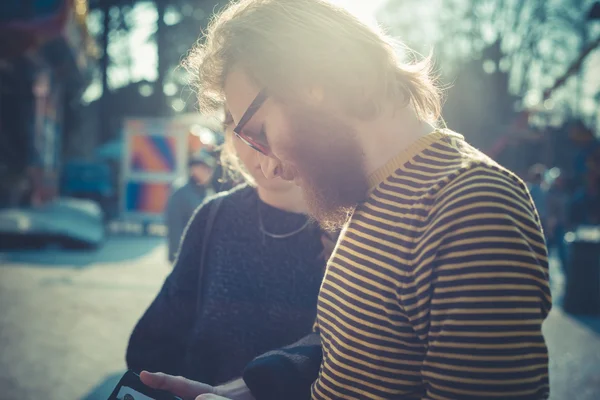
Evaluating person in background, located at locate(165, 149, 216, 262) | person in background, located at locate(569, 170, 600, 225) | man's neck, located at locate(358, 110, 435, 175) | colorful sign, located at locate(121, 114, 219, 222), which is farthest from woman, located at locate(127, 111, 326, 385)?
colorful sign, located at locate(121, 114, 219, 222)

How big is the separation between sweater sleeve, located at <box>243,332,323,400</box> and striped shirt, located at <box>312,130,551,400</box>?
10 cm

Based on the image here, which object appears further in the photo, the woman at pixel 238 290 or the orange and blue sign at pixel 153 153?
the orange and blue sign at pixel 153 153

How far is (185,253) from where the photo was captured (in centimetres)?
203

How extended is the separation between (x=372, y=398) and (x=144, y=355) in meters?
1.14

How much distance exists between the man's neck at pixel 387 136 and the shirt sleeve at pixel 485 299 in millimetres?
277

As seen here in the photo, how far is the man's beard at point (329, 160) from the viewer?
48.8 inches

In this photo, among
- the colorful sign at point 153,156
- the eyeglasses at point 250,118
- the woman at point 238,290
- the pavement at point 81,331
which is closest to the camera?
the eyeglasses at point 250,118

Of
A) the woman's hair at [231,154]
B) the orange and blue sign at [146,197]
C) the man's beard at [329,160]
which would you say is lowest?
the orange and blue sign at [146,197]

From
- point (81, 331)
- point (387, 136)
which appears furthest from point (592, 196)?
point (387, 136)

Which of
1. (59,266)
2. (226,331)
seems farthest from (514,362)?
(59,266)

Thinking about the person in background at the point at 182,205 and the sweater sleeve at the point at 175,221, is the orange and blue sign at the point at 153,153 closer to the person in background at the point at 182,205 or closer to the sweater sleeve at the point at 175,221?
the person in background at the point at 182,205

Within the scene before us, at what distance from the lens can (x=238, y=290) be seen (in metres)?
1.93

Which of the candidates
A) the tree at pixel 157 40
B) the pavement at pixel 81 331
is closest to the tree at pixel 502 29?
the tree at pixel 157 40

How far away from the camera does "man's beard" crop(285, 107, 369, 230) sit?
1.24m
